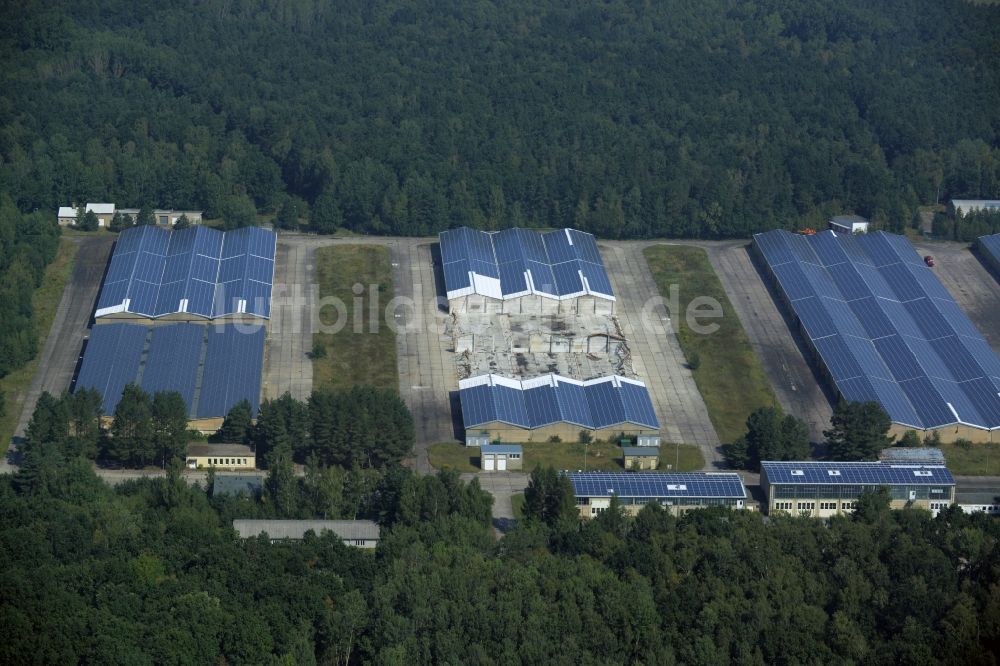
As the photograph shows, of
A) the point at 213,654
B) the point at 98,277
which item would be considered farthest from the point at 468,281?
the point at 213,654

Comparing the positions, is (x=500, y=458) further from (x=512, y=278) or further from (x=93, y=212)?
(x=93, y=212)

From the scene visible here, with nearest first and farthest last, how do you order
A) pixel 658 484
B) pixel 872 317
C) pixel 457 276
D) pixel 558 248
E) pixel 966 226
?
pixel 658 484 → pixel 872 317 → pixel 457 276 → pixel 558 248 → pixel 966 226

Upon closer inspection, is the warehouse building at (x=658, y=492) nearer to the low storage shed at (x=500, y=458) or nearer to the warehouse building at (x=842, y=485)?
the warehouse building at (x=842, y=485)

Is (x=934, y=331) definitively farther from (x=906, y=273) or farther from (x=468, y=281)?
(x=468, y=281)

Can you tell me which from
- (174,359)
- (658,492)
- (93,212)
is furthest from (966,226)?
(93,212)

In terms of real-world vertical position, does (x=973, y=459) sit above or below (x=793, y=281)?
below

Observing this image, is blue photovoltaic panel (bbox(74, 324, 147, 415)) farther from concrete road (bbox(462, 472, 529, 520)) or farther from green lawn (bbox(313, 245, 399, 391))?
concrete road (bbox(462, 472, 529, 520))
